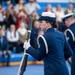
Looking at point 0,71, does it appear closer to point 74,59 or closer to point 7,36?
point 7,36

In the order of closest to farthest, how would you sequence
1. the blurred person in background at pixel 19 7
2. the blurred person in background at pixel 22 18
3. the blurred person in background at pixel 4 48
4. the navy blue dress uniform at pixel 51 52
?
the navy blue dress uniform at pixel 51 52 → the blurred person in background at pixel 4 48 → the blurred person in background at pixel 22 18 → the blurred person in background at pixel 19 7

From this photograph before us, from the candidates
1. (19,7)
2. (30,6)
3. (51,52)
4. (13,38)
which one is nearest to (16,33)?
(13,38)

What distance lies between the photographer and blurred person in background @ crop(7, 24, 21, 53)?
1175 centimetres

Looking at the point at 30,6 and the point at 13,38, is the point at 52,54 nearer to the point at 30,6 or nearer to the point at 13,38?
the point at 13,38

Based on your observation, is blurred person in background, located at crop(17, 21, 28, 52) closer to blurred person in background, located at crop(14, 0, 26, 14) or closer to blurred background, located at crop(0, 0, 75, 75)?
blurred background, located at crop(0, 0, 75, 75)

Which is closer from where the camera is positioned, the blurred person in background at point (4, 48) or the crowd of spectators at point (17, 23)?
the blurred person in background at point (4, 48)

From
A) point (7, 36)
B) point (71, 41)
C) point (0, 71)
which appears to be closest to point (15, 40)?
point (7, 36)

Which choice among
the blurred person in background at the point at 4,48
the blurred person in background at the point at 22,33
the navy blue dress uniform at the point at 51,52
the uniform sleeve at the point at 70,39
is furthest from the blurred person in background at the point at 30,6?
the navy blue dress uniform at the point at 51,52

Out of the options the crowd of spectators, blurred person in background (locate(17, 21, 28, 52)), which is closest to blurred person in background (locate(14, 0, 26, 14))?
the crowd of spectators

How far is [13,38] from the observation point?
11867 millimetres

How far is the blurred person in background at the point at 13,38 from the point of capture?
1175cm

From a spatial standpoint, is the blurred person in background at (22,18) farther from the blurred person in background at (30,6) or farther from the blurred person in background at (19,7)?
the blurred person in background at (30,6)

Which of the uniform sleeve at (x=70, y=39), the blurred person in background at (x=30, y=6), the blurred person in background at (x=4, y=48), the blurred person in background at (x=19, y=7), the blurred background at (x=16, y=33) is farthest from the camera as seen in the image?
the blurred person in background at (x=30, y=6)

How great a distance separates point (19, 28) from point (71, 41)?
22.6ft
